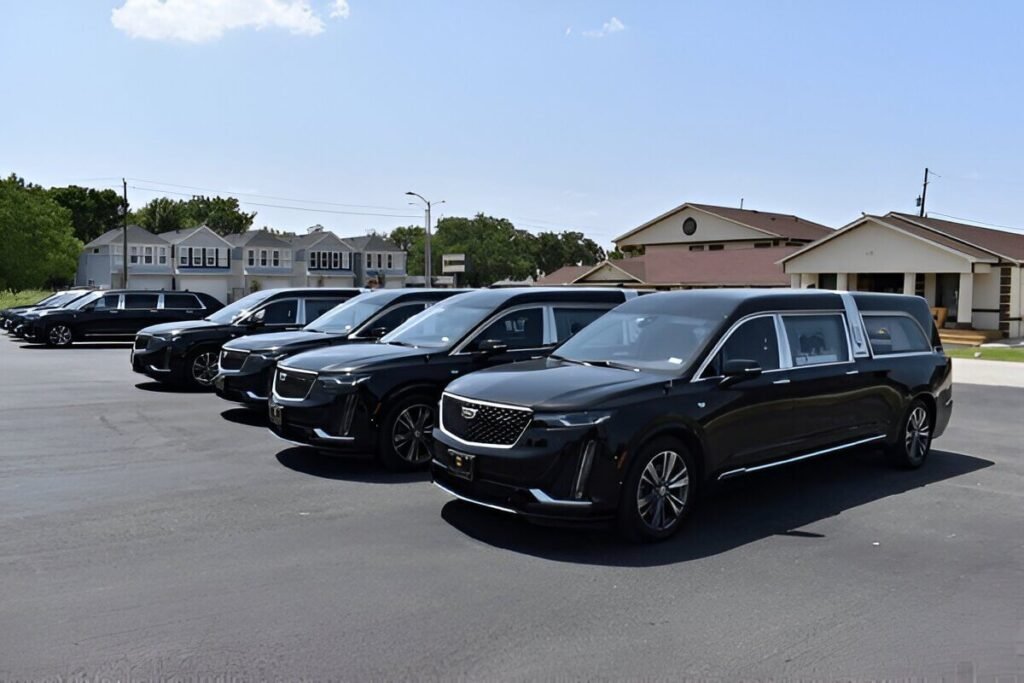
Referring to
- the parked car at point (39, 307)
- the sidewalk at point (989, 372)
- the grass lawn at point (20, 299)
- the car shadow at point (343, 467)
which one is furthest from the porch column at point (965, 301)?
the grass lawn at point (20, 299)

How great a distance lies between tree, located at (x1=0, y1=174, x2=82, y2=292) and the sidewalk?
215 feet

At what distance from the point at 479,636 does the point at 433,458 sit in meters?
2.37

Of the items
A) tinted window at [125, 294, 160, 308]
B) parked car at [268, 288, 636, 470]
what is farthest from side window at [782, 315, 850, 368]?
tinted window at [125, 294, 160, 308]

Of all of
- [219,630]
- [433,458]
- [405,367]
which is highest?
[405,367]

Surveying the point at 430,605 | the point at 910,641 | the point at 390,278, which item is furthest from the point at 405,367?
the point at 390,278

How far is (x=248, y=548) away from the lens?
600cm

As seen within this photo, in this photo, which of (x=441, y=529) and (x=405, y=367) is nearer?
(x=441, y=529)

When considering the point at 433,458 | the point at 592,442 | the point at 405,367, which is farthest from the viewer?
the point at 405,367

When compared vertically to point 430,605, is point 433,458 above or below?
above

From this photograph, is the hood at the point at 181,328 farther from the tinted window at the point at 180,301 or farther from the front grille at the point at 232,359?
the tinted window at the point at 180,301

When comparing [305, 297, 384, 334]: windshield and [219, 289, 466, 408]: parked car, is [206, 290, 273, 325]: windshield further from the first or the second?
[219, 289, 466, 408]: parked car

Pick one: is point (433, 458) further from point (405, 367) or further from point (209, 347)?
point (209, 347)

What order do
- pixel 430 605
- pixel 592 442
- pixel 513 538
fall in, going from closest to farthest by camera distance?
→ pixel 430 605, pixel 592 442, pixel 513 538

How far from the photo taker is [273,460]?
896 cm
